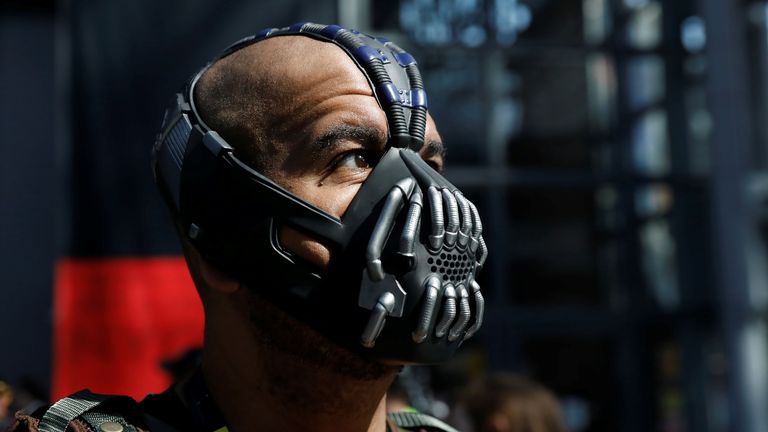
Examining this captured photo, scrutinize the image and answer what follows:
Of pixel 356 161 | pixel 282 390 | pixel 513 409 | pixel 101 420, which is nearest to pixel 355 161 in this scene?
pixel 356 161

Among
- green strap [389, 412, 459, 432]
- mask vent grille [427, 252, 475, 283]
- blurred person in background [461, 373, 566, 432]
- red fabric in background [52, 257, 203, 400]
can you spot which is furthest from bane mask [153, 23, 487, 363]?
red fabric in background [52, 257, 203, 400]

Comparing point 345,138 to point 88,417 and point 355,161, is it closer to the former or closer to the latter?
point 355,161

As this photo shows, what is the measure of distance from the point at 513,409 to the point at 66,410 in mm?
2616

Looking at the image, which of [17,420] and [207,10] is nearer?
[17,420]

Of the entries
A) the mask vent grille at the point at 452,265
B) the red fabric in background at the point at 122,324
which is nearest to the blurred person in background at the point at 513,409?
the mask vent grille at the point at 452,265

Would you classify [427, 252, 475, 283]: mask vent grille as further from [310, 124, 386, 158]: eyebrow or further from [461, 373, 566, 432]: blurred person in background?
[461, 373, 566, 432]: blurred person in background

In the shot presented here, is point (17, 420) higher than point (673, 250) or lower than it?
higher

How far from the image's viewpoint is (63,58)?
701 cm

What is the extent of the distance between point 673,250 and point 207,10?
→ 493cm

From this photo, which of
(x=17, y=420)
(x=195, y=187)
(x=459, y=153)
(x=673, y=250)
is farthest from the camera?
(x=673, y=250)

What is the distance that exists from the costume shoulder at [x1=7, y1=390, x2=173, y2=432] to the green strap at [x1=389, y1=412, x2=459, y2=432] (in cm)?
58

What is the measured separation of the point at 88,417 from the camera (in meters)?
1.71

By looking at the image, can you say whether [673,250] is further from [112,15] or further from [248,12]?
[112,15]

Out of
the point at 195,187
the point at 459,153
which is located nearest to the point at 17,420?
the point at 195,187
